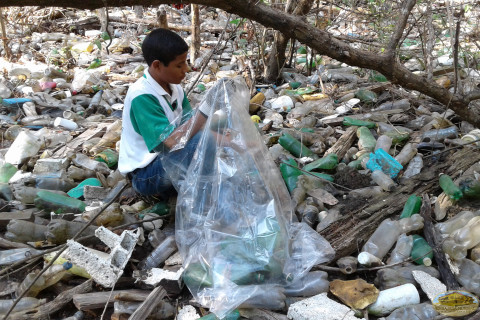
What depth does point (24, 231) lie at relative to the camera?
260 cm

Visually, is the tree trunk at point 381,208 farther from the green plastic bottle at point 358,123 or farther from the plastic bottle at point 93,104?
the plastic bottle at point 93,104

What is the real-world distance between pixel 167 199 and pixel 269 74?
2.99m

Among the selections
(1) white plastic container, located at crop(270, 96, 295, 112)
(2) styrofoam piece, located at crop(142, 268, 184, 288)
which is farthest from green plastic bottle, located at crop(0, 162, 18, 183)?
(1) white plastic container, located at crop(270, 96, 295, 112)

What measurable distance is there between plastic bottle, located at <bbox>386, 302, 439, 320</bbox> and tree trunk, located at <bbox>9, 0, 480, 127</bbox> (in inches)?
58.1

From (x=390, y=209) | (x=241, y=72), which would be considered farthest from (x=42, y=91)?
(x=390, y=209)

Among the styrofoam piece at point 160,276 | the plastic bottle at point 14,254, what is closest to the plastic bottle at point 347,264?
the styrofoam piece at point 160,276

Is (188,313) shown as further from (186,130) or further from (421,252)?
(421,252)

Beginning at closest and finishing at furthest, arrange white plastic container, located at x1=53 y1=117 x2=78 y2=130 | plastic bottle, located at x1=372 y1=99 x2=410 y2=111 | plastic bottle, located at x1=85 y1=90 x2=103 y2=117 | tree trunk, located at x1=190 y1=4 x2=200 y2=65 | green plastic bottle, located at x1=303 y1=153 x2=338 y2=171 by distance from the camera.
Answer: green plastic bottle, located at x1=303 y1=153 x2=338 y2=171 → plastic bottle, located at x1=372 y1=99 x2=410 y2=111 → white plastic container, located at x1=53 y1=117 x2=78 y2=130 → plastic bottle, located at x1=85 y1=90 x2=103 y2=117 → tree trunk, located at x1=190 y1=4 x2=200 y2=65

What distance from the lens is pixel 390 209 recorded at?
2.62m

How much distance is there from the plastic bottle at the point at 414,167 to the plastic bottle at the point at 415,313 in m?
1.12

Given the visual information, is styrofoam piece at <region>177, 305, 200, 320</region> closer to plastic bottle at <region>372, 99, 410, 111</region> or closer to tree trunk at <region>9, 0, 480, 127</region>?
tree trunk at <region>9, 0, 480, 127</region>

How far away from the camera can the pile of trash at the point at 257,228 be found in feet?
6.87

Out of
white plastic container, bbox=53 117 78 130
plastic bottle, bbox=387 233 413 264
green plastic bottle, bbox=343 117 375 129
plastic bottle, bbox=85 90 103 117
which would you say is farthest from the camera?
plastic bottle, bbox=85 90 103 117

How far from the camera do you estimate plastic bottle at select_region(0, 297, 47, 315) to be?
2.12m
